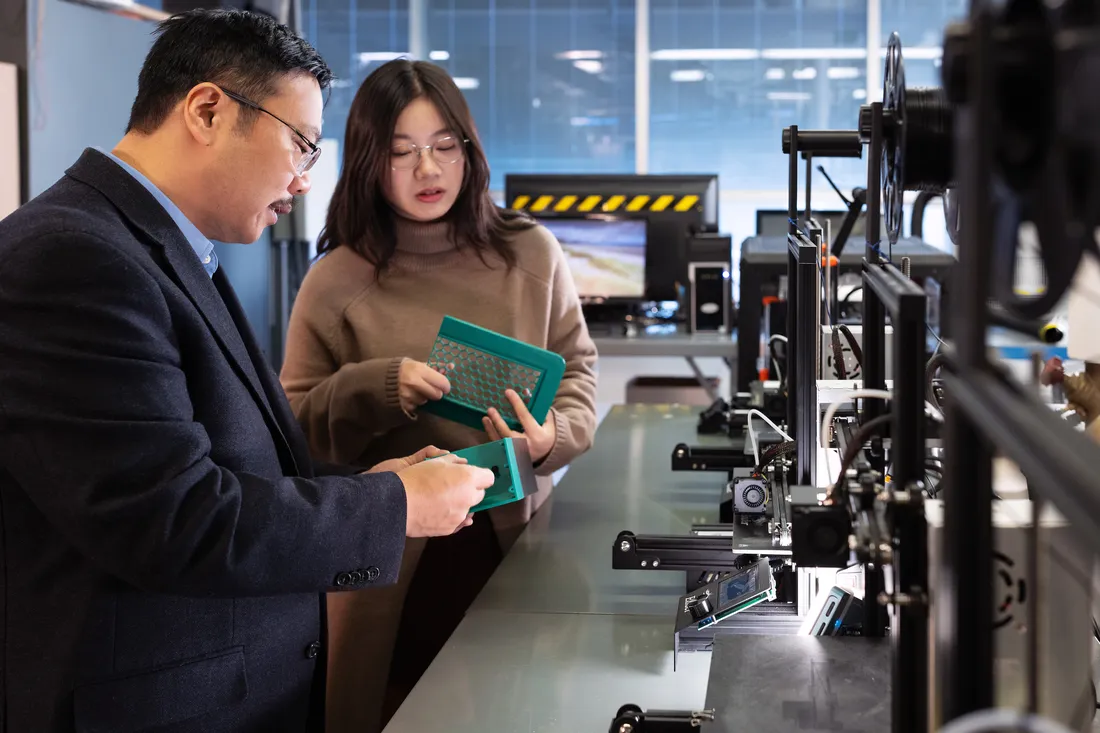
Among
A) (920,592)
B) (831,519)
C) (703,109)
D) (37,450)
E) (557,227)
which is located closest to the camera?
(920,592)

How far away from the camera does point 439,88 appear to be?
6.11 feet

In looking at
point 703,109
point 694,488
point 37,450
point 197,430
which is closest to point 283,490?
point 197,430

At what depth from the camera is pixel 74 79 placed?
419cm

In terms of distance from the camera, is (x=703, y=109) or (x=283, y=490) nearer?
(x=283, y=490)

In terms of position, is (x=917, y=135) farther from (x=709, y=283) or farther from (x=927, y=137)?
(x=709, y=283)

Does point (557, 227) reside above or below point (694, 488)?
above

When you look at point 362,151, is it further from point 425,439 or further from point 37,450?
point 37,450

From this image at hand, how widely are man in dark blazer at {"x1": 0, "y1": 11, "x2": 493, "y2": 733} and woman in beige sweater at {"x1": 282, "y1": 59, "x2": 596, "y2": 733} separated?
45cm

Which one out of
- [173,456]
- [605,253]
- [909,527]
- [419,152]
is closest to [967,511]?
[909,527]

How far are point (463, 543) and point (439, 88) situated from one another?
78 cm

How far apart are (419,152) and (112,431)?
984 millimetres

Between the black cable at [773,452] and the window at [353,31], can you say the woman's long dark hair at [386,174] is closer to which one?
the black cable at [773,452]

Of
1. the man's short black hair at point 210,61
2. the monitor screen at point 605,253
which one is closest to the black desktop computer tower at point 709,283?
the monitor screen at point 605,253

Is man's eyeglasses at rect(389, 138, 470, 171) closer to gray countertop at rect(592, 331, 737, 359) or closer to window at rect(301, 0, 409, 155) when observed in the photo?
gray countertop at rect(592, 331, 737, 359)
